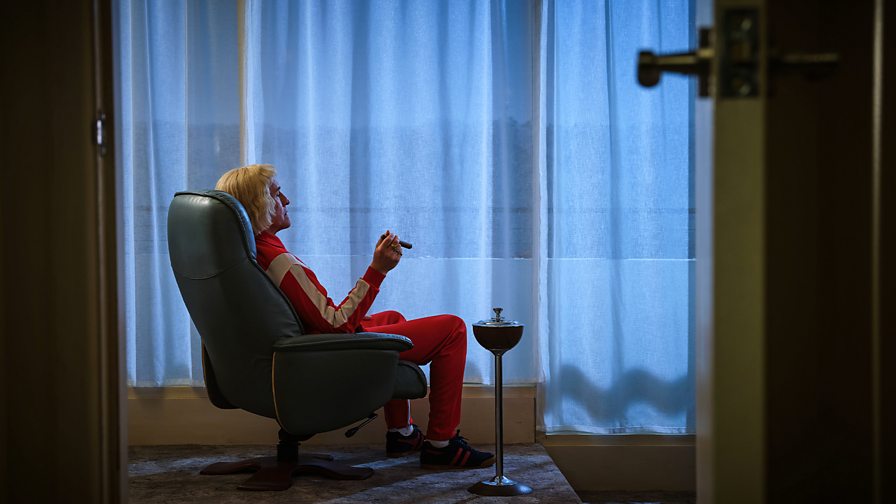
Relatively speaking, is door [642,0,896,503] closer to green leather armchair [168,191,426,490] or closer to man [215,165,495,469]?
green leather armchair [168,191,426,490]

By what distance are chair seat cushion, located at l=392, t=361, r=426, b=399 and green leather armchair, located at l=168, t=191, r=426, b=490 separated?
0.15 meters

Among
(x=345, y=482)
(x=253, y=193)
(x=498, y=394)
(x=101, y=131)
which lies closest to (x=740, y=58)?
(x=101, y=131)

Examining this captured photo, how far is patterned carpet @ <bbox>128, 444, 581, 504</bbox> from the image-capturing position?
2584mm

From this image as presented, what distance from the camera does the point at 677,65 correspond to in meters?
0.92

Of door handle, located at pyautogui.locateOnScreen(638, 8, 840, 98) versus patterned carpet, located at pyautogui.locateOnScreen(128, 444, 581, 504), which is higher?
door handle, located at pyautogui.locateOnScreen(638, 8, 840, 98)

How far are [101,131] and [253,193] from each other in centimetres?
143

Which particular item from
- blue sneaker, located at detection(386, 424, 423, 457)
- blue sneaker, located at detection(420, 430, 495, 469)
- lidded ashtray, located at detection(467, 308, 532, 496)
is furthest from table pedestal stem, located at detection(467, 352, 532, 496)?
blue sneaker, located at detection(386, 424, 423, 457)

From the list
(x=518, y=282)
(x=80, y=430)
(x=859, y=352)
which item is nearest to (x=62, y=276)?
(x=80, y=430)

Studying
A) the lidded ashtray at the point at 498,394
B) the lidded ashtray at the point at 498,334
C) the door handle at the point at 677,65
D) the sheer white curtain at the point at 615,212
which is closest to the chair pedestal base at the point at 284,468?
the lidded ashtray at the point at 498,394

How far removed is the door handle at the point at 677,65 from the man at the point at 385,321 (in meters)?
1.82

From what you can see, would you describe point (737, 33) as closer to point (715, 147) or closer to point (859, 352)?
point (715, 147)

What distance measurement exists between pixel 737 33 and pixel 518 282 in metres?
2.56

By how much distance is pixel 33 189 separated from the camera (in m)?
1.24

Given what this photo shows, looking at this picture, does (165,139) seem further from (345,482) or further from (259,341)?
(345,482)
